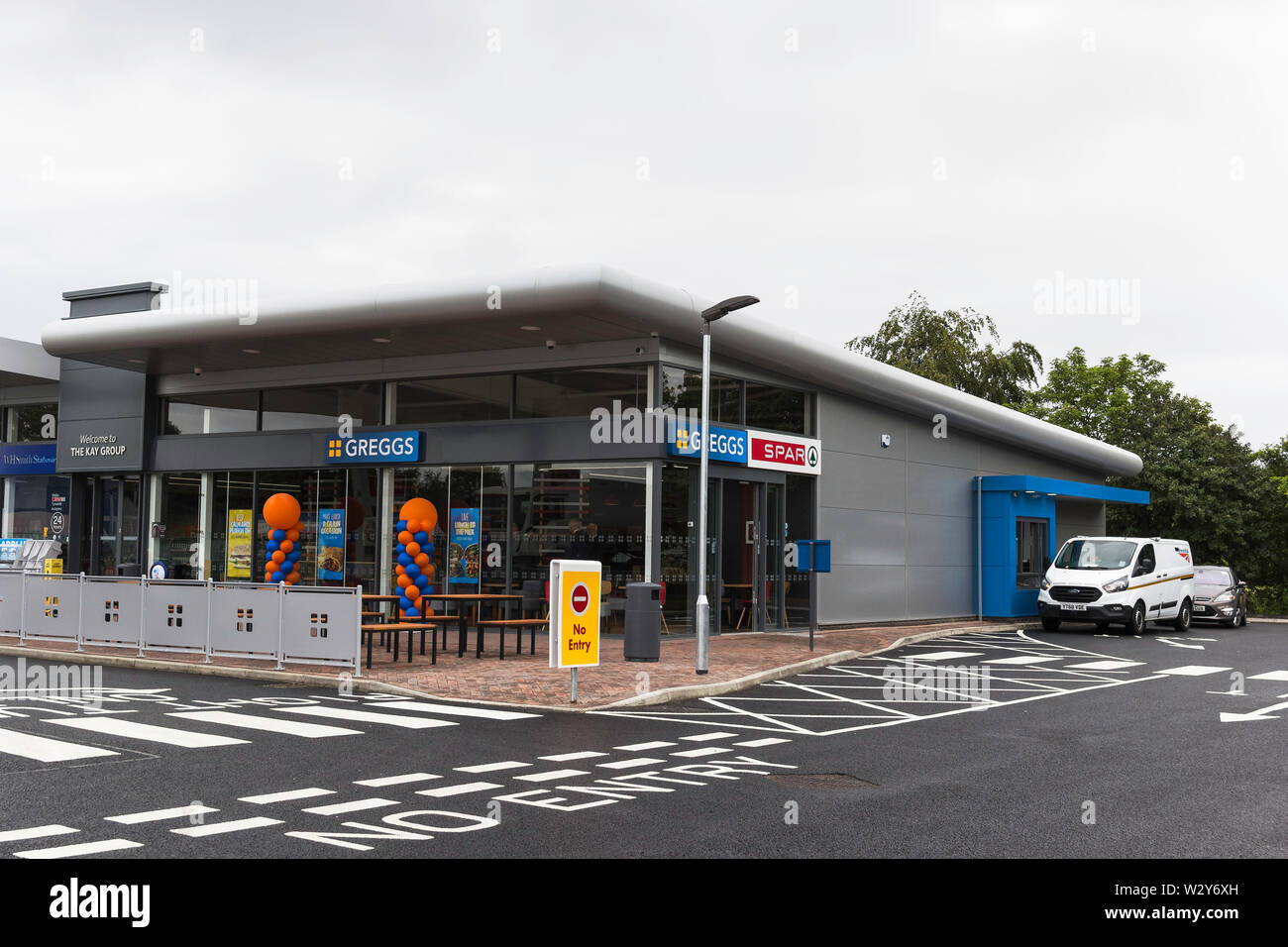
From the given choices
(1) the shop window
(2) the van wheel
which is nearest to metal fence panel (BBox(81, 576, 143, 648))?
(1) the shop window

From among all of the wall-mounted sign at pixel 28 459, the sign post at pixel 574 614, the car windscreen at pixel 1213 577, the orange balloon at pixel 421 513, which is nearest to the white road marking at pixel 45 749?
the sign post at pixel 574 614

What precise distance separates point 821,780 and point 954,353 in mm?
44255

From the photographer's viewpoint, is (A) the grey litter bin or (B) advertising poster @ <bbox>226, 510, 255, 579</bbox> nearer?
(A) the grey litter bin

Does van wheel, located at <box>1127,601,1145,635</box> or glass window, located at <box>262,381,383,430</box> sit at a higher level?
glass window, located at <box>262,381,383,430</box>

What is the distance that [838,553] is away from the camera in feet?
79.6

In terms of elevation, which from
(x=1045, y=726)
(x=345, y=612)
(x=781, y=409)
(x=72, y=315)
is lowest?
(x=1045, y=726)

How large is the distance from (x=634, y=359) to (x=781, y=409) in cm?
395

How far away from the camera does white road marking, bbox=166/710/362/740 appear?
10.5 meters

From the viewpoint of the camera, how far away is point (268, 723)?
10969 mm

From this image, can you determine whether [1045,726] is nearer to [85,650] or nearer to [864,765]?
[864,765]

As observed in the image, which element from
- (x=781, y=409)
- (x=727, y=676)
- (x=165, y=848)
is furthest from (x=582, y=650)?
(x=781, y=409)

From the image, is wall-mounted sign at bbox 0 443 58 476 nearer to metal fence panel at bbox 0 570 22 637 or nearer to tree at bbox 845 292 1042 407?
metal fence panel at bbox 0 570 22 637

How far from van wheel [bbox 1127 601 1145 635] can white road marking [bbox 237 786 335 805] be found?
20837mm

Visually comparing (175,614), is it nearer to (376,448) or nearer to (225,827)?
(376,448)
